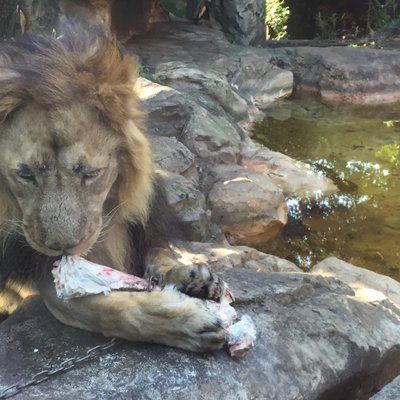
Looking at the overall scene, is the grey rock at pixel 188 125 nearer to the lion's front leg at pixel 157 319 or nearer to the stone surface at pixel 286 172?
the stone surface at pixel 286 172

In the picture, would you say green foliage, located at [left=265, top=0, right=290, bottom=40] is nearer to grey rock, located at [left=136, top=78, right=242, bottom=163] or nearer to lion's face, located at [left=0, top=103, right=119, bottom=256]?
grey rock, located at [left=136, top=78, right=242, bottom=163]

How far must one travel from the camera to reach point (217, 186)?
5441 millimetres

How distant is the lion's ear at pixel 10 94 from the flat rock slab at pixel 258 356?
76 centimetres

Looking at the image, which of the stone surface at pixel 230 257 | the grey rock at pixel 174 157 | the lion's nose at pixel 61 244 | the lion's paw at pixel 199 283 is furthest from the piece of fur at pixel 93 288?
the grey rock at pixel 174 157

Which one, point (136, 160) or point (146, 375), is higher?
point (136, 160)

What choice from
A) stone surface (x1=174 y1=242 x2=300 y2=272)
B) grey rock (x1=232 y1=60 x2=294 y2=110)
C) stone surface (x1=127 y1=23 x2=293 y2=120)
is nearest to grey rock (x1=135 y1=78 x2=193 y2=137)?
stone surface (x1=127 y1=23 x2=293 y2=120)

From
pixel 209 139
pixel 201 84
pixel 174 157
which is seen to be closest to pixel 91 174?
pixel 174 157

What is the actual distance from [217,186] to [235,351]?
11.0 ft

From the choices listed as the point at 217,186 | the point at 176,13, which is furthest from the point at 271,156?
the point at 176,13

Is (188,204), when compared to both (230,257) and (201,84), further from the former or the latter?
(201,84)

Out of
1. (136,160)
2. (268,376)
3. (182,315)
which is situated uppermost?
(136,160)

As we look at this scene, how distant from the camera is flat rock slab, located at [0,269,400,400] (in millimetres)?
1983

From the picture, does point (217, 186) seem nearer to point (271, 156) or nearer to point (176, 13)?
point (271, 156)

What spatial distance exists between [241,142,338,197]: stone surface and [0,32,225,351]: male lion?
384 cm
